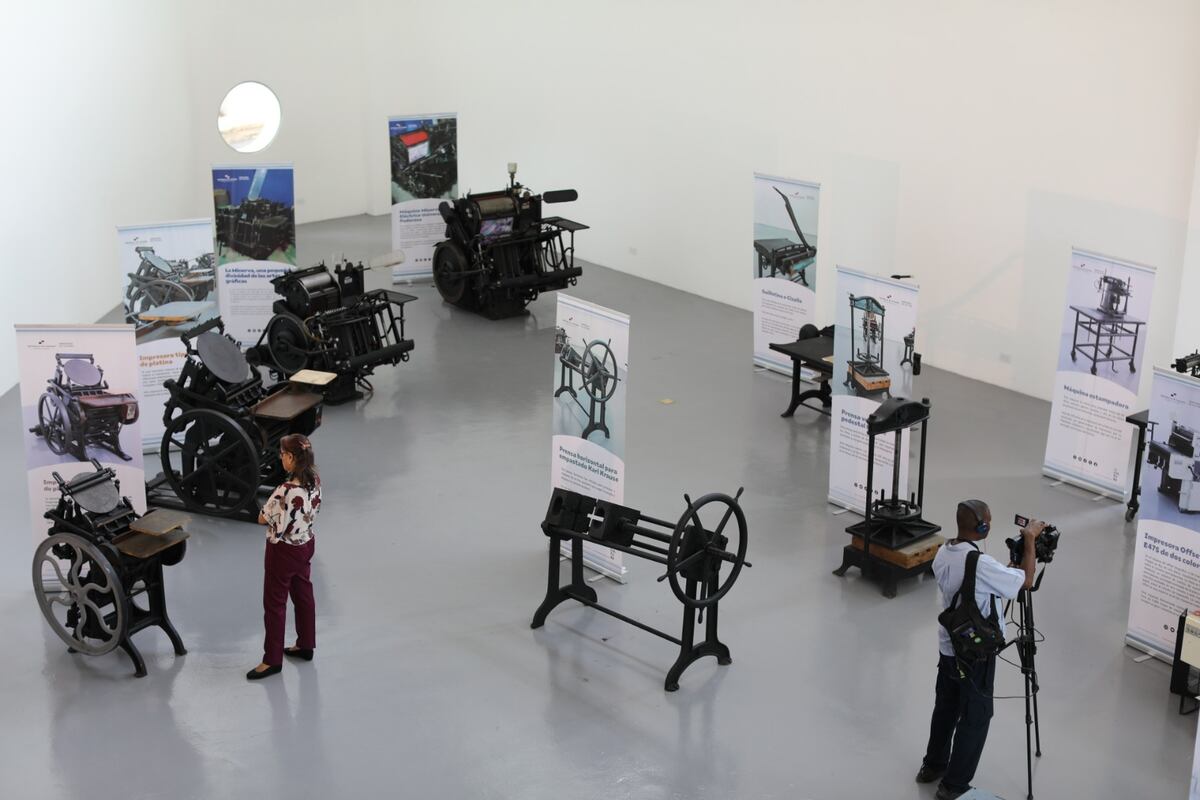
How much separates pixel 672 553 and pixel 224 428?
12.2ft

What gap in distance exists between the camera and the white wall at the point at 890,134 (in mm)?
10641

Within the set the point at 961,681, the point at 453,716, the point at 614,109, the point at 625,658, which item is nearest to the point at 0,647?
the point at 453,716

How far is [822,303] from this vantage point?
13.5m

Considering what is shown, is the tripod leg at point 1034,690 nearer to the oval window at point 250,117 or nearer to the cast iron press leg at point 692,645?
the cast iron press leg at point 692,645

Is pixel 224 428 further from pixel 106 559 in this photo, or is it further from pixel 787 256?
pixel 787 256

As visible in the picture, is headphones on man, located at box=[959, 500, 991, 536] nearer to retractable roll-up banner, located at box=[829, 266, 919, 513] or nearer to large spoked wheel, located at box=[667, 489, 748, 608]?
large spoked wheel, located at box=[667, 489, 748, 608]

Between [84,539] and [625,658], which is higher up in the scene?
[84,539]

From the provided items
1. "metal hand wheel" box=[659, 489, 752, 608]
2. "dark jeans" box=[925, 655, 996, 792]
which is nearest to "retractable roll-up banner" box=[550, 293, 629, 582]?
"metal hand wheel" box=[659, 489, 752, 608]

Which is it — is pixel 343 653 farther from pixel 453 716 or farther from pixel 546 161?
pixel 546 161

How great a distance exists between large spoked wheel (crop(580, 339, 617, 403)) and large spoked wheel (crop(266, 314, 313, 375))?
4.17 metres

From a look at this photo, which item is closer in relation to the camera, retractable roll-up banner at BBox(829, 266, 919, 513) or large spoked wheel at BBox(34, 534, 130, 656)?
large spoked wheel at BBox(34, 534, 130, 656)

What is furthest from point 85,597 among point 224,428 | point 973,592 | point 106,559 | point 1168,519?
point 1168,519

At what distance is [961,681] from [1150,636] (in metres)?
2.13

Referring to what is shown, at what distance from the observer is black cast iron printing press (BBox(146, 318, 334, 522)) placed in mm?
8977
